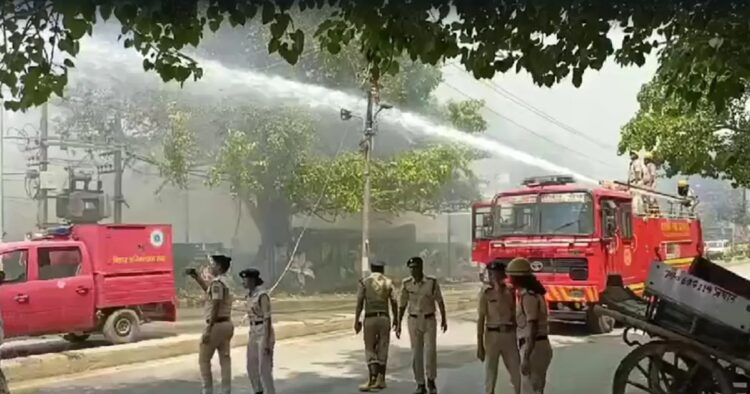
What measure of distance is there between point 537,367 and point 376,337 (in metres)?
2.02

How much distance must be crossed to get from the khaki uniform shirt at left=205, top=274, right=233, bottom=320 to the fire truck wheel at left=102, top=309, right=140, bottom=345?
13.1 feet

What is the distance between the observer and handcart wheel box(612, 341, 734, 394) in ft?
19.5

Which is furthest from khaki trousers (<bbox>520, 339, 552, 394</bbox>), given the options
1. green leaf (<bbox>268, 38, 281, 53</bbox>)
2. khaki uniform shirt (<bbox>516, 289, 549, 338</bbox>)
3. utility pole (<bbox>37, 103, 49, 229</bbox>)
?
utility pole (<bbox>37, 103, 49, 229</bbox>)

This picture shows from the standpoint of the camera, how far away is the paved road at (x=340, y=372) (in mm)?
8461

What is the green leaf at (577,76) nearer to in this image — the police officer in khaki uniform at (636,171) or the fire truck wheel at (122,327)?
the fire truck wheel at (122,327)

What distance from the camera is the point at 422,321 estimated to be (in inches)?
310

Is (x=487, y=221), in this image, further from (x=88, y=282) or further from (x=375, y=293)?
(x=88, y=282)

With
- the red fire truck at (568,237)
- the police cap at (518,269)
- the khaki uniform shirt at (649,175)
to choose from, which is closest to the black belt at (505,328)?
the police cap at (518,269)

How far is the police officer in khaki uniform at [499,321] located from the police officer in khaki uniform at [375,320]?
1360 millimetres

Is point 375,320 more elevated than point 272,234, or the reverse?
point 272,234

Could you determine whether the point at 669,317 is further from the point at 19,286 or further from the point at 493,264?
the point at 19,286

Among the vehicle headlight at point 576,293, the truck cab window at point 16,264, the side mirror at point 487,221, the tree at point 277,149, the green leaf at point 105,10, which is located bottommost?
the vehicle headlight at point 576,293

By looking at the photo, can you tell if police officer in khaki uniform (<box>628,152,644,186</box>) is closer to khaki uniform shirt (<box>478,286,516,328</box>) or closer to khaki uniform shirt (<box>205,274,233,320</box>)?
khaki uniform shirt (<box>478,286,516,328</box>)

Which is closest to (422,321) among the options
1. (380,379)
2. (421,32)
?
(380,379)
